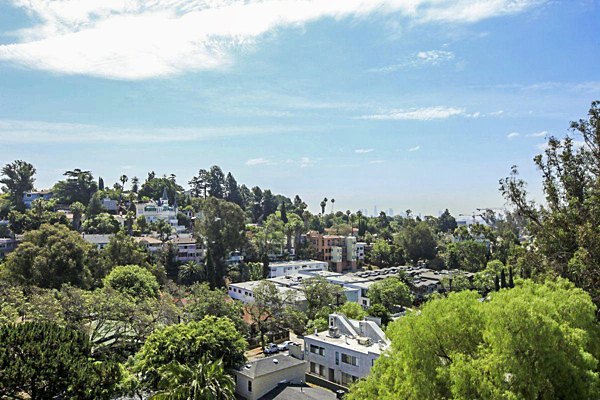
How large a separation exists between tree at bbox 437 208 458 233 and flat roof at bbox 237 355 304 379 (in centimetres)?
8117

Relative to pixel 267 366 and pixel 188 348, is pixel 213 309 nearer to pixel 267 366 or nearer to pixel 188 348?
pixel 188 348

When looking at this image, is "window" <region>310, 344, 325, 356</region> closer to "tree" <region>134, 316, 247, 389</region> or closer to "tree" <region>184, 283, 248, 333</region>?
"tree" <region>134, 316, 247, 389</region>

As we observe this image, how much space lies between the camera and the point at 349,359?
25047 mm

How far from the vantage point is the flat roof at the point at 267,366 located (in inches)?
860

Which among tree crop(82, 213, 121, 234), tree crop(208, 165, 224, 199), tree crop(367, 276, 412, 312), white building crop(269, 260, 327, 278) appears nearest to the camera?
tree crop(367, 276, 412, 312)

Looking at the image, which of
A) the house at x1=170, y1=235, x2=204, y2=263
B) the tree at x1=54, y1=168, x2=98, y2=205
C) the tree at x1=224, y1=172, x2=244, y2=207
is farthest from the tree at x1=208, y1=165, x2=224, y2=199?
the house at x1=170, y1=235, x2=204, y2=263

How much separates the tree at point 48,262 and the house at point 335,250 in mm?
37675

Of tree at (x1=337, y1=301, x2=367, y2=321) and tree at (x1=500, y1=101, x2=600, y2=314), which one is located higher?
→ tree at (x1=500, y1=101, x2=600, y2=314)

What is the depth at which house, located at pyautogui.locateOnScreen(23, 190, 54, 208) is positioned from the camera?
72.5 m

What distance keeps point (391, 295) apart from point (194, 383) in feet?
85.4

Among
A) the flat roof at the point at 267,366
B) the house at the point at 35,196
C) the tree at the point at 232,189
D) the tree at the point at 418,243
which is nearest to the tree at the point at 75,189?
the house at the point at 35,196

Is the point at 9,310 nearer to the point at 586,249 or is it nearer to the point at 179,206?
the point at 586,249

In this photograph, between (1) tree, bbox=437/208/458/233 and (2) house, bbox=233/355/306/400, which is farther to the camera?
(1) tree, bbox=437/208/458/233

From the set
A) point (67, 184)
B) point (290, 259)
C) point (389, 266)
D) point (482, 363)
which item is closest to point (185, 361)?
point (482, 363)
